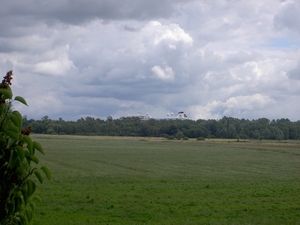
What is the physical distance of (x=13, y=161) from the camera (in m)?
3.95

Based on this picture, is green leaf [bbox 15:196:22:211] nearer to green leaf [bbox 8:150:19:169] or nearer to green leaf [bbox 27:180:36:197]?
green leaf [bbox 27:180:36:197]

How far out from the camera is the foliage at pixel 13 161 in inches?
156

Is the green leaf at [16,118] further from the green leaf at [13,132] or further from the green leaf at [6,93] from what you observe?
the green leaf at [6,93]

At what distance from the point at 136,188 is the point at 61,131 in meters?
152

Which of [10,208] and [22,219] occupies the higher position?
[10,208]

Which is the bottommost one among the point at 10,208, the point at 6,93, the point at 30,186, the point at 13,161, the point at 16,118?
the point at 10,208

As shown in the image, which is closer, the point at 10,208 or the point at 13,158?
the point at 13,158

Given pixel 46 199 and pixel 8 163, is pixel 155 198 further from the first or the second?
pixel 8 163

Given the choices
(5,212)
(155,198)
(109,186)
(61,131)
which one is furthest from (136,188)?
(61,131)

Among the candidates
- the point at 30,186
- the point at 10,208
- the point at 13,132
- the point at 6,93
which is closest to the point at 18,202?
the point at 10,208

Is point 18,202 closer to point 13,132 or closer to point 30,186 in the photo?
point 30,186

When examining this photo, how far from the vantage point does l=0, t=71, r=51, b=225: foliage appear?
3.96 m

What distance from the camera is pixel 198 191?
992 inches

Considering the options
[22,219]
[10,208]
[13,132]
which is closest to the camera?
[13,132]
